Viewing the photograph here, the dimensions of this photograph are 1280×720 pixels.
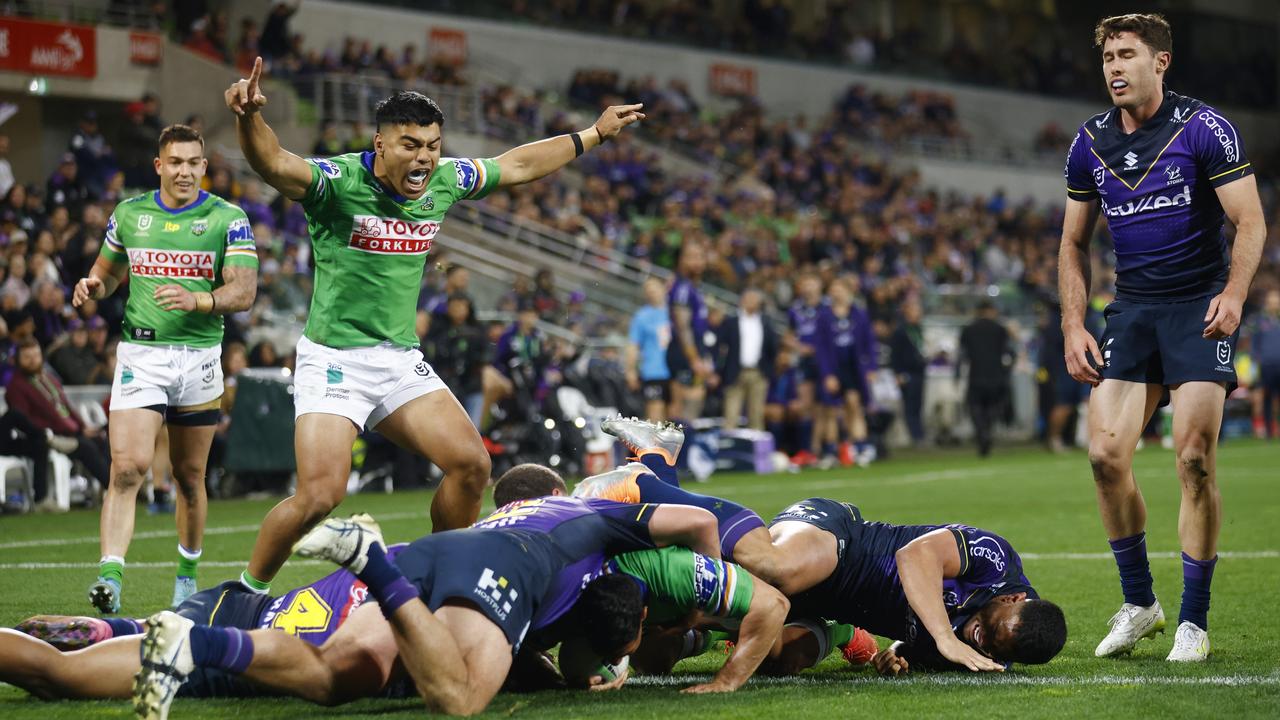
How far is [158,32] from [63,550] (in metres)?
15.3

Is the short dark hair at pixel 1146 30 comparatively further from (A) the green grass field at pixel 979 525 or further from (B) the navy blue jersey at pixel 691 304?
(B) the navy blue jersey at pixel 691 304

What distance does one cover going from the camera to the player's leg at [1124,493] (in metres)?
6.35

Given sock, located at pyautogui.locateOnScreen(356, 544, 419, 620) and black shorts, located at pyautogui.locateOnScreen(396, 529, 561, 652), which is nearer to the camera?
Result: sock, located at pyautogui.locateOnScreen(356, 544, 419, 620)

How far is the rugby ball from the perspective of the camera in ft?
18.8

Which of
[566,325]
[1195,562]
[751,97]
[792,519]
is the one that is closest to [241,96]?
[792,519]

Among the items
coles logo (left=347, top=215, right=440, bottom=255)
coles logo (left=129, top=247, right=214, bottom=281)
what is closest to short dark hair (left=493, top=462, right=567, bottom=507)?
coles logo (left=347, top=215, right=440, bottom=255)

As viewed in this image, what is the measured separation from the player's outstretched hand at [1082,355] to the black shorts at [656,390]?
11880 mm

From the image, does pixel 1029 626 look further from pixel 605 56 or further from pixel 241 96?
pixel 605 56

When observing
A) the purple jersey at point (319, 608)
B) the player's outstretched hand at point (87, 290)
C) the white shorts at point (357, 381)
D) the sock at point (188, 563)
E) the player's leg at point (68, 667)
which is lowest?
the sock at point (188, 563)

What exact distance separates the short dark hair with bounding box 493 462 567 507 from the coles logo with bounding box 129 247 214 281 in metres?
2.89

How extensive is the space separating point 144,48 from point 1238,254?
2044 cm

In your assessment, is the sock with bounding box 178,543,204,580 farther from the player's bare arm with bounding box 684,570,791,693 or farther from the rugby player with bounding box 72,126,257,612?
the player's bare arm with bounding box 684,570,791,693

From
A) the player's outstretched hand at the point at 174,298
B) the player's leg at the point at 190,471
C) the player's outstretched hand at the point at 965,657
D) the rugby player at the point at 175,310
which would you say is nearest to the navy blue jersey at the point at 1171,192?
the player's outstretched hand at the point at 965,657

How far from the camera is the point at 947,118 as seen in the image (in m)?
42.1
